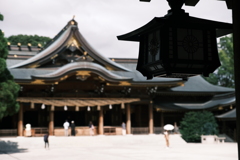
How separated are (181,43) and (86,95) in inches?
1082

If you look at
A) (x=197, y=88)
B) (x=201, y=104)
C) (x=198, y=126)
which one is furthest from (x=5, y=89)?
(x=197, y=88)

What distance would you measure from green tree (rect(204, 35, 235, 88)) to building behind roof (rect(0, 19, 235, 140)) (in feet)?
57.5

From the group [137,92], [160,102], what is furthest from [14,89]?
[160,102]

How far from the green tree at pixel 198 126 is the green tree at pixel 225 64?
855 inches

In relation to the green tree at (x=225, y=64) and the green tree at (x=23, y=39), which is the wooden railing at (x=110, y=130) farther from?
the green tree at (x=23, y=39)

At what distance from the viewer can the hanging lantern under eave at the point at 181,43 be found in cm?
433

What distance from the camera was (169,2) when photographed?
4297 mm

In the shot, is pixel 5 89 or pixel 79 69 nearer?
pixel 5 89

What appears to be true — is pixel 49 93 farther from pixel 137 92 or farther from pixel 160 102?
pixel 160 102

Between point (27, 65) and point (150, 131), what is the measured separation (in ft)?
38.8

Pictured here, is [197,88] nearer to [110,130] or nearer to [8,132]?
[110,130]

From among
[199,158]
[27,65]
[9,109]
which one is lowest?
[199,158]

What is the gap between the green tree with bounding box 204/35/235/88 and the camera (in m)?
53.5

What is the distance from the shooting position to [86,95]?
31.7m
